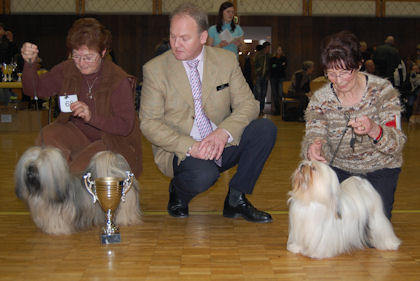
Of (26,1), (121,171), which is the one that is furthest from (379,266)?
(26,1)

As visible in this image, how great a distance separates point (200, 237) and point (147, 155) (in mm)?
2926

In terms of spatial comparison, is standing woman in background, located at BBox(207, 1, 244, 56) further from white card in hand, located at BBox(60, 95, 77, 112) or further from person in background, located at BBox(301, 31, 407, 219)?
person in background, located at BBox(301, 31, 407, 219)

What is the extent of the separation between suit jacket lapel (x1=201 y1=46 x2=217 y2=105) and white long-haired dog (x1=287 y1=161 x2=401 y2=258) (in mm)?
822

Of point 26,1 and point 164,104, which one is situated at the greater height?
point 26,1

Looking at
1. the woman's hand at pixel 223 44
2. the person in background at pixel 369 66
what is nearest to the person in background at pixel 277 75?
the person in background at pixel 369 66

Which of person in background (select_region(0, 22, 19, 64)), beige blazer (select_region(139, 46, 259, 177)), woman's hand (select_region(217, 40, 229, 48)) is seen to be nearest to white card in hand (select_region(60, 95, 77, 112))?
beige blazer (select_region(139, 46, 259, 177))

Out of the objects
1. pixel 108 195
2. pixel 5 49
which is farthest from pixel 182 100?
pixel 5 49

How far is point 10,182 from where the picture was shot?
13.0 ft

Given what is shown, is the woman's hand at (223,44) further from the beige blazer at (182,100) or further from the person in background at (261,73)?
the person in background at (261,73)

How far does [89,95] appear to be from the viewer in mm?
2914

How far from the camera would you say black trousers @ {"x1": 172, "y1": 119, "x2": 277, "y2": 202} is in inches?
109

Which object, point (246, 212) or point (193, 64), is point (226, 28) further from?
point (246, 212)

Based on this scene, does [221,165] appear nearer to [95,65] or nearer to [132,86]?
[132,86]

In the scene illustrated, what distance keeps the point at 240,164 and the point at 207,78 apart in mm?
501
